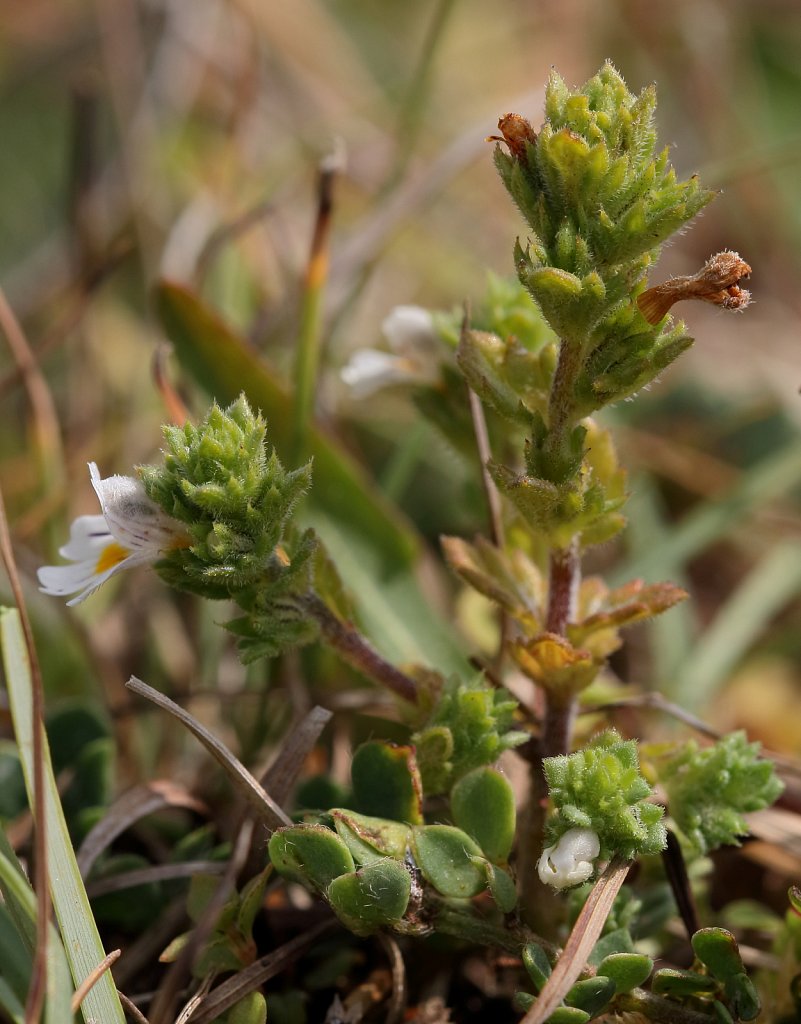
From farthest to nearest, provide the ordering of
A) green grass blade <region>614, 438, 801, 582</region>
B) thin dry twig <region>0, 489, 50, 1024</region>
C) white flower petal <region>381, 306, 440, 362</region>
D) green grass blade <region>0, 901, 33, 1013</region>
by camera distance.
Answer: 1. green grass blade <region>614, 438, 801, 582</region>
2. white flower petal <region>381, 306, 440, 362</region>
3. green grass blade <region>0, 901, 33, 1013</region>
4. thin dry twig <region>0, 489, 50, 1024</region>

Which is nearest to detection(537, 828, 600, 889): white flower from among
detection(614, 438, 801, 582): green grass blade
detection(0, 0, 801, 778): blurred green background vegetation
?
detection(0, 0, 801, 778): blurred green background vegetation

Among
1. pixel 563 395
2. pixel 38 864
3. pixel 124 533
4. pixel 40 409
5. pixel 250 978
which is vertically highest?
pixel 40 409

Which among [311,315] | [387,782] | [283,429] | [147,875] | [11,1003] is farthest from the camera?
[283,429]

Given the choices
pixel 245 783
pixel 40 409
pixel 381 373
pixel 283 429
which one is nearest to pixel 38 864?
pixel 245 783

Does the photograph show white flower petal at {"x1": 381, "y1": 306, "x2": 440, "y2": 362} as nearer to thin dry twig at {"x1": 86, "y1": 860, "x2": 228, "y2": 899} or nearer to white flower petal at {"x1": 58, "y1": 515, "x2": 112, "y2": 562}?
white flower petal at {"x1": 58, "y1": 515, "x2": 112, "y2": 562}

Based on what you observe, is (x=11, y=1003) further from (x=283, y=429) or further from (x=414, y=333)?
(x=283, y=429)

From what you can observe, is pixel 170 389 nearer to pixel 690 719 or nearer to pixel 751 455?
pixel 690 719

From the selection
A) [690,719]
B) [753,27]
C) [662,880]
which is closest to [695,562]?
[690,719]
